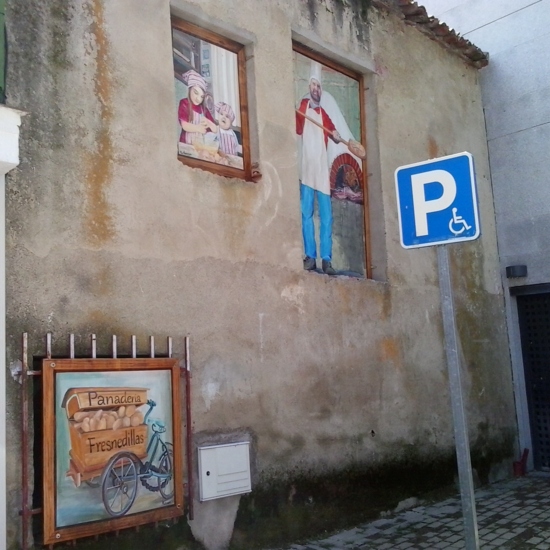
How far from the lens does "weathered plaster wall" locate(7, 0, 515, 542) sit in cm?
455

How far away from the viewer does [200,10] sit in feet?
18.9

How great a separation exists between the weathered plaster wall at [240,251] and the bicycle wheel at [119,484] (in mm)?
586

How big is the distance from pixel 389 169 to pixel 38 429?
4.71m

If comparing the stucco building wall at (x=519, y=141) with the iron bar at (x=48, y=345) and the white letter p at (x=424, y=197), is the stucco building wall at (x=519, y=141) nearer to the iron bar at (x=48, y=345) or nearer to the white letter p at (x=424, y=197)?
the white letter p at (x=424, y=197)

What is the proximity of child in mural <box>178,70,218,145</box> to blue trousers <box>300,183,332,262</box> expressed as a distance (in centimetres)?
117

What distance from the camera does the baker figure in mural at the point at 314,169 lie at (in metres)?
6.57

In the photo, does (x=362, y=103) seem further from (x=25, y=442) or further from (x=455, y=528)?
(x=25, y=442)

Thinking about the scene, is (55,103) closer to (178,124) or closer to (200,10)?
(178,124)

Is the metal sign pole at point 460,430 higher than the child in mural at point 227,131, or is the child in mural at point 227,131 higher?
the child in mural at point 227,131

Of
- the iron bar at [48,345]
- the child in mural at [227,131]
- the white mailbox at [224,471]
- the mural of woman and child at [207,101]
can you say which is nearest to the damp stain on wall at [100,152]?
the iron bar at [48,345]

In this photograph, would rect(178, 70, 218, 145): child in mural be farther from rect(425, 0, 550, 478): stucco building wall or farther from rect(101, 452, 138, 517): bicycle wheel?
rect(425, 0, 550, 478): stucco building wall

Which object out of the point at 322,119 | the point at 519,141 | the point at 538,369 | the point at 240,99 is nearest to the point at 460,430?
the point at 240,99

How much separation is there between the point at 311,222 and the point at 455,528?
3.09m

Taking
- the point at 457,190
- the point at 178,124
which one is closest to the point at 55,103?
the point at 178,124
